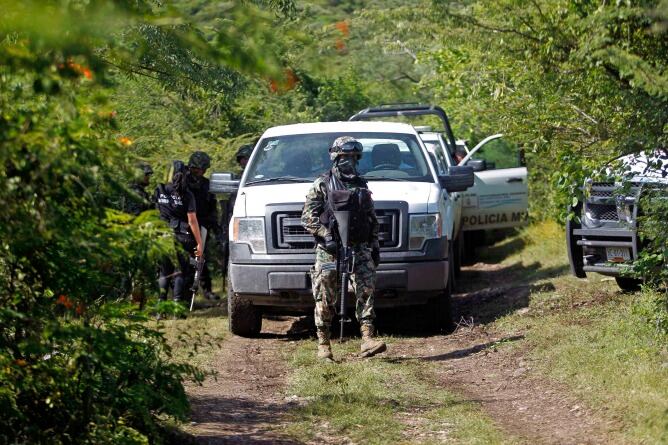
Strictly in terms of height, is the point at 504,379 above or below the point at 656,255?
below

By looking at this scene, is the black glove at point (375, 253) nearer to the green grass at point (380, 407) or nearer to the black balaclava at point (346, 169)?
the black balaclava at point (346, 169)

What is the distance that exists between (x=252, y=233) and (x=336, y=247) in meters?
1.30

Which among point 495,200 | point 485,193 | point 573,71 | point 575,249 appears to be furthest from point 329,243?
point 495,200

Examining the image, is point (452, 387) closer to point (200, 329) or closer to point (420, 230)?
point (420, 230)

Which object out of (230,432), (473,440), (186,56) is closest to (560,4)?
(186,56)

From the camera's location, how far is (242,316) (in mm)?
10891

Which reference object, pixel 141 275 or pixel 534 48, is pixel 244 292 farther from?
pixel 141 275

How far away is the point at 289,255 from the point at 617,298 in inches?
132

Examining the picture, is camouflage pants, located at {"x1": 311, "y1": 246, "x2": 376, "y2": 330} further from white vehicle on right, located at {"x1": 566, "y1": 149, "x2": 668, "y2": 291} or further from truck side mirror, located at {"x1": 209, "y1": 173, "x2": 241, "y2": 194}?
white vehicle on right, located at {"x1": 566, "y1": 149, "x2": 668, "y2": 291}

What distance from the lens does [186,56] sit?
27.5 ft

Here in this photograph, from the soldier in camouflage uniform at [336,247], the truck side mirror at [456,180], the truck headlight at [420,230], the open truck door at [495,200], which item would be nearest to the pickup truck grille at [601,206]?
the truck side mirror at [456,180]

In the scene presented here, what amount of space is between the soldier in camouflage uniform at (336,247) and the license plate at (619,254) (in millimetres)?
2952

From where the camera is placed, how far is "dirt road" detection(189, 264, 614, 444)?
7000 mm

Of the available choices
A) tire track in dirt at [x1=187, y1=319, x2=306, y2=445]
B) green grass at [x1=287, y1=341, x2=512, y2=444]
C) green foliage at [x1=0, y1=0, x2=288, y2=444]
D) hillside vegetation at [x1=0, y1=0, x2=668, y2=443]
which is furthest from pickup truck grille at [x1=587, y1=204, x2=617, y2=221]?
green foliage at [x1=0, y1=0, x2=288, y2=444]
